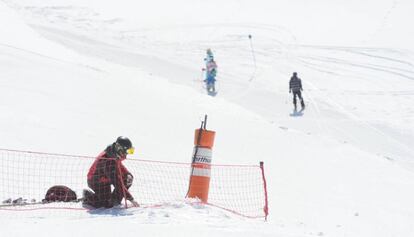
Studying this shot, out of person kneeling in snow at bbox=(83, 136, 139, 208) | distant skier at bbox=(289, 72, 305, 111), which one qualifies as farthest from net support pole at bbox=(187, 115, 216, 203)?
distant skier at bbox=(289, 72, 305, 111)

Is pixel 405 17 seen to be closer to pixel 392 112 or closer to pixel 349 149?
pixel 392 112

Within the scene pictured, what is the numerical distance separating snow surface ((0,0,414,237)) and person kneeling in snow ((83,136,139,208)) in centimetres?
46

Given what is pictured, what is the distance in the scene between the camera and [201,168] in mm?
8531

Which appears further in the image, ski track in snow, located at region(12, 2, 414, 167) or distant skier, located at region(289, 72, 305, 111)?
ski track in snow, located at region(12, 2, 414, 167)

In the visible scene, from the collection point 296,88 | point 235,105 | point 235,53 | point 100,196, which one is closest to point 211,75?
point 235,105

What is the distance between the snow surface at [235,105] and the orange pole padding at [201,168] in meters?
0.82

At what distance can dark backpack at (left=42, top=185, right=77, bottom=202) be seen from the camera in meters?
8.34

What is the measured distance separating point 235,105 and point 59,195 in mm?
13260

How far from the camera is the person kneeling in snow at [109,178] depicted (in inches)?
312

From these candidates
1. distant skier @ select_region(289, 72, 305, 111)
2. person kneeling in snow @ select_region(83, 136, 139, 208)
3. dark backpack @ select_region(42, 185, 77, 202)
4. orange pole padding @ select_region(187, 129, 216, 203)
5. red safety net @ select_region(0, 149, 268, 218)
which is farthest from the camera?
distant skier @ select_region(289, 72, 305, 111)

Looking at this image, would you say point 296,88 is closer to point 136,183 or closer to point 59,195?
point 136,183

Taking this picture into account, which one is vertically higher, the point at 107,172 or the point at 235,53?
the point at 235,53

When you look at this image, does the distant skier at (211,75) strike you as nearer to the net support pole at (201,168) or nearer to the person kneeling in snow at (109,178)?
the net support pole at (201,168)

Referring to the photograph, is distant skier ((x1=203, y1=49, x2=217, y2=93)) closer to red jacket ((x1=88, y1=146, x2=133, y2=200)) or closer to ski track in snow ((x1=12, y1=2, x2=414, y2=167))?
ski track in snow ((x1=12, y1=2, x2=414, y2=167))
